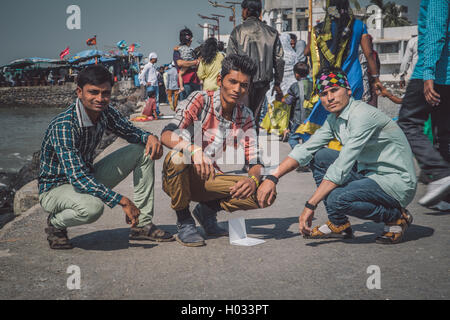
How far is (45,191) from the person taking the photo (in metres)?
3.52

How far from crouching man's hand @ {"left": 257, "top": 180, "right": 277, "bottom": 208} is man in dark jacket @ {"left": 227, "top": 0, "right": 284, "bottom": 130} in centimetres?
279

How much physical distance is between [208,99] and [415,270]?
6.59 feet

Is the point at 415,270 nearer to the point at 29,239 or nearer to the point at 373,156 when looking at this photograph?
the point at 373,156

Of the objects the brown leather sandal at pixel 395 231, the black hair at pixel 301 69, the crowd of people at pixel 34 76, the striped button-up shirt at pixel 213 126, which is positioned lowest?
the brown leather sandal at pixel 395 231

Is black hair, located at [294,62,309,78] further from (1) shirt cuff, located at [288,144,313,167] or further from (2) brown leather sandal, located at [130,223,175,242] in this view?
(2) brown leather sandal, located at [130,223,175,242]

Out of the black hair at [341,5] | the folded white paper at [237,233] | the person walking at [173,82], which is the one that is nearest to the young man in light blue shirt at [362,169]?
the folded white paper at [237,233]

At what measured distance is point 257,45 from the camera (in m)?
6.05

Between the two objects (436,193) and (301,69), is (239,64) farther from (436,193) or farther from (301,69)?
(301,69)

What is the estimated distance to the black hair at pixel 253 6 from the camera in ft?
19.5

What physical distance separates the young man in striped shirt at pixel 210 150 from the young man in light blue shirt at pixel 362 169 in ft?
1.16

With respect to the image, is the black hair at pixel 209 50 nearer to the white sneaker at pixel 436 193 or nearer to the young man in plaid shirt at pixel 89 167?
the young man in plaid shirt at pixel 89 167

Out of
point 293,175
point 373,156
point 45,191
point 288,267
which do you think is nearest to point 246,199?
point 288,267

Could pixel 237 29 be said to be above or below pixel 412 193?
above
